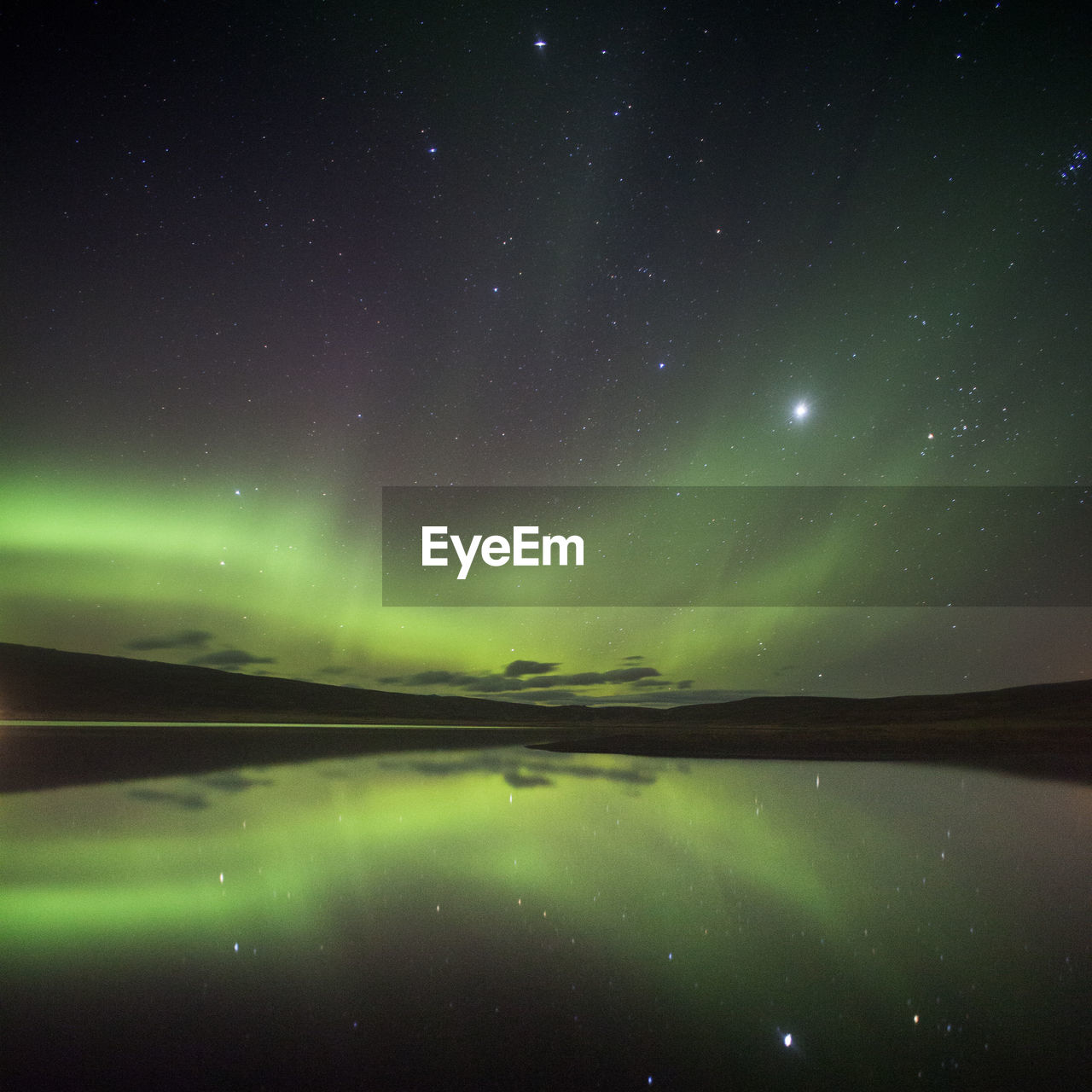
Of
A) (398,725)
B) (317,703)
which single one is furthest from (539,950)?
(317,703)

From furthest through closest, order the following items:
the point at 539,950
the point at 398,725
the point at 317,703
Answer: the point at 317,703
the point at 398,725
the point at 539,950

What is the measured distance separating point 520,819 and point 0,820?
7079 mm

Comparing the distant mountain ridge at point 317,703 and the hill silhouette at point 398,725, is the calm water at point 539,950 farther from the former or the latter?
the distant mountain ridge at point 317,703

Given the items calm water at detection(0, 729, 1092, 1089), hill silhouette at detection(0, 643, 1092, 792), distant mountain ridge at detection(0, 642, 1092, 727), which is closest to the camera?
calm water at detection(0, 729, 1092, 1089)

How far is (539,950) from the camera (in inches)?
222

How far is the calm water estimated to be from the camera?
406 cm

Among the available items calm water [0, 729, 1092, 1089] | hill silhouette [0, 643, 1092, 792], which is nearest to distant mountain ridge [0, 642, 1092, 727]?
hill silhouette [0, 643, 1092, 792]

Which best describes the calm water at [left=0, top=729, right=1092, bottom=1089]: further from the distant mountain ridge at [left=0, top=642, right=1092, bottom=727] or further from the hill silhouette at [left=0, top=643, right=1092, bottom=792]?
the distant mountain ridge at [left=0, top=642, right=1092, bottom=727]

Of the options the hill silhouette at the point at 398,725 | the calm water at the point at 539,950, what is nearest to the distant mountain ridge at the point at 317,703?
the hill silhouette at the point at 398,725

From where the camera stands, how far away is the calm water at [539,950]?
406 centimetres

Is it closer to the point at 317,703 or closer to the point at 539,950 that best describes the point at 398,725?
the point at 317,703

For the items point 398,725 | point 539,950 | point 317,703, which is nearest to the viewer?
point 539,950

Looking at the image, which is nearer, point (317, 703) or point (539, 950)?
point (539, 950)

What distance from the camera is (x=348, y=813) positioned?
11289 millimetres
